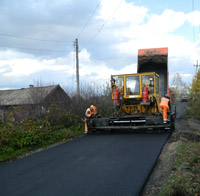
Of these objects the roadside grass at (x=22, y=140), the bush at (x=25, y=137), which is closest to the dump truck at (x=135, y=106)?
the bush at (x=25, y=137)

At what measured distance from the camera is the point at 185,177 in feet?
14.3

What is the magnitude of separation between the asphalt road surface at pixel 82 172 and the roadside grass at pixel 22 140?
0.72 metres

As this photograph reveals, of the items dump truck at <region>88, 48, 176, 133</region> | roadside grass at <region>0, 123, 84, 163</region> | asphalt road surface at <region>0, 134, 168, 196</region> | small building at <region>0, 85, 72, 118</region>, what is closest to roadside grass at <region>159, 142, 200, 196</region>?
asphalt road surface at <region>0, 134, 168, 196</region>

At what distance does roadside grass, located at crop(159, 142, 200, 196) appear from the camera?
3.74m

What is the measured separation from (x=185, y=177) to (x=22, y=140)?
575 centimetres

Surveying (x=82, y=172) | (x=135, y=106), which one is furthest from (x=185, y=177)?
(x=135, y=106)

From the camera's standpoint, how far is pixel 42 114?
463 inches

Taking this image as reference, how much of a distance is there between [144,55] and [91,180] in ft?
34.9

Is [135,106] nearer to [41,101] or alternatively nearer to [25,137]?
[41,101]

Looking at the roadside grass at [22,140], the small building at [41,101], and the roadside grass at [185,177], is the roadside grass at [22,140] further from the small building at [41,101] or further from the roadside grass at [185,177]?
the roadside grass at [185,177]

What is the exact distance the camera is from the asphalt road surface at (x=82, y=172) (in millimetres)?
4391

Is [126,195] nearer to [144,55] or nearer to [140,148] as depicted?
[140,148]

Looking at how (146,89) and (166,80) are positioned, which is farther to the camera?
(166,80)

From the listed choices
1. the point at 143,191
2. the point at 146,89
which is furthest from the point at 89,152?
the point at 146,89
